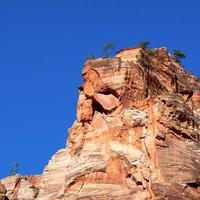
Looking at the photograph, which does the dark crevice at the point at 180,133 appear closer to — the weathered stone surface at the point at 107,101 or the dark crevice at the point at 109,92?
the weathered stone surface at the point at 107,101

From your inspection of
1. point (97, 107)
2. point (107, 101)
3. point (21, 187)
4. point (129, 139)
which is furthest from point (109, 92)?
point (21, 187)

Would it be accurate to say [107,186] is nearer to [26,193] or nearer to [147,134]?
[147,134]

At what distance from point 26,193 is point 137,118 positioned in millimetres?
25442

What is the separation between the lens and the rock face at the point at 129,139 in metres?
61.2

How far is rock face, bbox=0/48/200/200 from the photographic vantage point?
6125 centimetres


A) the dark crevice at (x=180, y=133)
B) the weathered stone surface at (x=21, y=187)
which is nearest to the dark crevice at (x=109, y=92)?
the dark crevice at (x=180, y=133)

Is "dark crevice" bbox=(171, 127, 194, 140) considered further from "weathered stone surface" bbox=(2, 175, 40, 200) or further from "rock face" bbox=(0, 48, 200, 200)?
"weathered stone surface" bbox=(2, 175, 40, 200)

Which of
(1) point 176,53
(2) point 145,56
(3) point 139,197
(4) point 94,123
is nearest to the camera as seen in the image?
(3) point 139,197

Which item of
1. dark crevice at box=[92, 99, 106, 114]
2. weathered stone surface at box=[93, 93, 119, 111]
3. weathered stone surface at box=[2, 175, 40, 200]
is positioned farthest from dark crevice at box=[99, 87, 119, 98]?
weathered stone surface at box=[2, 175, 40, 200]

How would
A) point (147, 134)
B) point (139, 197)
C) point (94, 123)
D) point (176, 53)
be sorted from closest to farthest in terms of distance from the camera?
1. point (139, 197)
2. point (147, 134)
3. point (94, 123)
4. point (176, 53)

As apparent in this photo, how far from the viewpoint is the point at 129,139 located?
2532 inches

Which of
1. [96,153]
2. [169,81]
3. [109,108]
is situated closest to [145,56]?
[169,81]

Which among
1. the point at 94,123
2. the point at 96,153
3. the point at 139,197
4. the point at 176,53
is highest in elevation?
the point at 176,53

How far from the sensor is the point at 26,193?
8594cm
